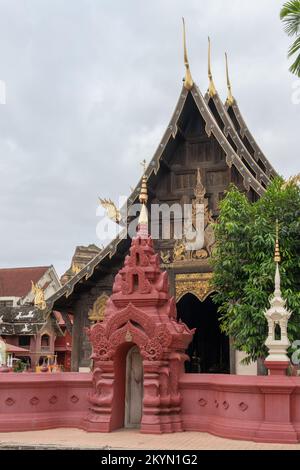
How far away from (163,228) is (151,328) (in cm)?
659

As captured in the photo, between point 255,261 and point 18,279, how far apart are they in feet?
105

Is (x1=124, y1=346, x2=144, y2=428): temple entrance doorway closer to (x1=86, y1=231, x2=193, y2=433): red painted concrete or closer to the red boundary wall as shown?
(x1=86, y1=231, x2=193, y2=433): red painted concrete

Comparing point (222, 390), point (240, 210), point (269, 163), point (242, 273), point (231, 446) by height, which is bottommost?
point (231, 446)

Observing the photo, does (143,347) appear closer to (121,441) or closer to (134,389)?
(134,389)

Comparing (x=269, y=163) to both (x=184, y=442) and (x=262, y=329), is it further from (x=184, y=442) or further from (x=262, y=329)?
(x=184, y=442)

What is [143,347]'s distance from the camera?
1059cm

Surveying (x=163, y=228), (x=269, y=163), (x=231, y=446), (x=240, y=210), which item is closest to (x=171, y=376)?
(x=231, y=446)

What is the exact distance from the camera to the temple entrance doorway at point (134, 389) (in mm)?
11270

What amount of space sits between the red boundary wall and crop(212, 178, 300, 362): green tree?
212 cm

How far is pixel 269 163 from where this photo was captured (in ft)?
66.9

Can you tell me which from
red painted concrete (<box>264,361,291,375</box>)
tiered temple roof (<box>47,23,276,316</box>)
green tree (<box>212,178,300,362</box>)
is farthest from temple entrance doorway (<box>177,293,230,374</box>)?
red painted concrete (<box>264,361,291,375</box>)

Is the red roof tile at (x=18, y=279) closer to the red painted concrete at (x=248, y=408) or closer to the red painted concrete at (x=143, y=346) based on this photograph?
the red painted concrete at (x=143, y=346)

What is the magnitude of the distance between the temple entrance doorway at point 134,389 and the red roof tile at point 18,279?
1197 inches
